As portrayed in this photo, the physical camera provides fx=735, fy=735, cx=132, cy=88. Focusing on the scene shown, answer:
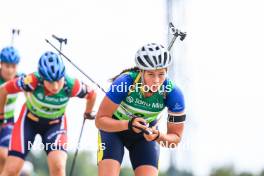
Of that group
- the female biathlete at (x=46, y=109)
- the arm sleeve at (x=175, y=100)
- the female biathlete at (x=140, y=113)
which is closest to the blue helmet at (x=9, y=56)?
the female biathlete at (x=46, y=109)

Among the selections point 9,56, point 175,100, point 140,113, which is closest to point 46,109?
point 9,56

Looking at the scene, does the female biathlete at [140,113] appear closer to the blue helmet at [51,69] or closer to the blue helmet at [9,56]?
the blue helmet at [51,69]

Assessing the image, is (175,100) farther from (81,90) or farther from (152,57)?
(81,90)

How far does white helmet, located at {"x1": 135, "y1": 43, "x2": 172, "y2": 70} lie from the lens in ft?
27.9

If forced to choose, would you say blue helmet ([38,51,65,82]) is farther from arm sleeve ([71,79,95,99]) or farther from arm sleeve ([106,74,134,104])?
arm sleeve ([106,74,134,104])

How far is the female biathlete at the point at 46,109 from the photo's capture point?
10.4 metres

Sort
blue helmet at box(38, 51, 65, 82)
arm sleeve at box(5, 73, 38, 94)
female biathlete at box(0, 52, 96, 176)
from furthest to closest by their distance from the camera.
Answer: arm sleeve at box(5, 73, 38, 94) → female biathlete at box(0, 52, 96, 176) → blue helmet at box(38, 51, 65, 82)

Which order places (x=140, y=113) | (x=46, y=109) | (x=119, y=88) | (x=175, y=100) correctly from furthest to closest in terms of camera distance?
(x=46, y=109) < (x=140, y=113) < (x=175, y=100) < (x=119, y=88)

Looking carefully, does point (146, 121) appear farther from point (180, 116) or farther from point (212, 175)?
point (212, 175)

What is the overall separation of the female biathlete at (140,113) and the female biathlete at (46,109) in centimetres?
156

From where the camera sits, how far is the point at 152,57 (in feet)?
28.1

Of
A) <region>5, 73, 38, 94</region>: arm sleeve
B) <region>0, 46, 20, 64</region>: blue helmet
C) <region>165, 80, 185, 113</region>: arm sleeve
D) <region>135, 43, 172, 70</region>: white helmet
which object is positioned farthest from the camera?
<region>0, 46, 20, 64</region>: blue helmet

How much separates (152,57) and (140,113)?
805 mm

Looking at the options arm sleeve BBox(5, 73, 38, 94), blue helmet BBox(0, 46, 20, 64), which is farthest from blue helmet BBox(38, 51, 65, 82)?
blue helmet BBox(0, 46, 20, 64)
